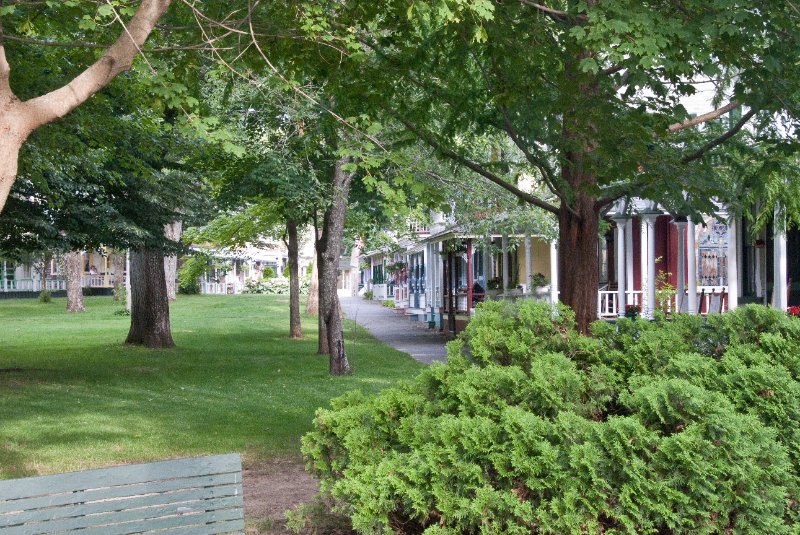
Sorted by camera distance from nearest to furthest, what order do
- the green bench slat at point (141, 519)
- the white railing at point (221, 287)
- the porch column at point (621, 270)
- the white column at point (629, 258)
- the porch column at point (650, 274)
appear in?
1. the green bench slat at point (141, 519)
2. the porch column at point (650, 274)
3. the porch column at point (621, 270)
4. the white column at point (629, 258)
5. the white railing at point (221, 287)

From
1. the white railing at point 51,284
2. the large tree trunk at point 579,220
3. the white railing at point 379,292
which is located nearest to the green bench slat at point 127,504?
the large tree trunk at point 579,220

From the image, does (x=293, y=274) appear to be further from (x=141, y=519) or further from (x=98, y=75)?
(x=141, y=519)

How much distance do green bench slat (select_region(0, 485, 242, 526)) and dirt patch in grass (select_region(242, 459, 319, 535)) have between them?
2.05 meters

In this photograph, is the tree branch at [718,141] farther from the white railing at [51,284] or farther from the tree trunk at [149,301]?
the white railing at [51,284]

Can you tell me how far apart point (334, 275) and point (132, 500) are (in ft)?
45.7

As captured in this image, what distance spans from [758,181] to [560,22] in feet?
6.84

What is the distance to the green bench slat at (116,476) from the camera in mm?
4215

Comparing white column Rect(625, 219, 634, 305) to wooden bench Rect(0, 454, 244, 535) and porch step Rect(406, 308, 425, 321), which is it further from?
wooden bench Rect(0, 454, 244, 535)

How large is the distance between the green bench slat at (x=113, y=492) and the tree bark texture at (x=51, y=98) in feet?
5.39

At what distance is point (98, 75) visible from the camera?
19.5 ft

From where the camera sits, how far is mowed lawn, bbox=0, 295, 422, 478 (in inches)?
421

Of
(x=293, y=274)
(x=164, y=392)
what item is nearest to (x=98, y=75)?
(x=164, y=392)

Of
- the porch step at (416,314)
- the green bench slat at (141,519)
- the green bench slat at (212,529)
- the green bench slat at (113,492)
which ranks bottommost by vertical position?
the porch step at (416,314)

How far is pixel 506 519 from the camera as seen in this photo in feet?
17.5
